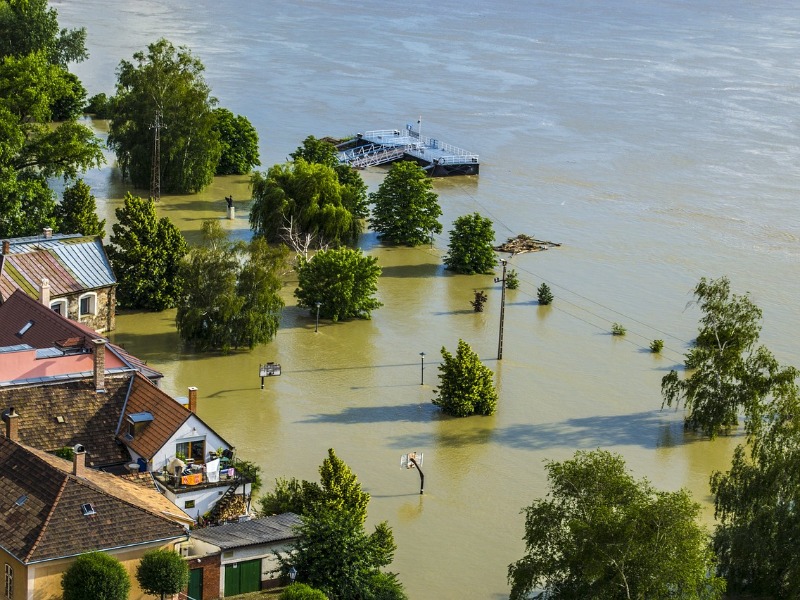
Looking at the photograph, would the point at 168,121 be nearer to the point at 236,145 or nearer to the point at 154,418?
the point at 236,145

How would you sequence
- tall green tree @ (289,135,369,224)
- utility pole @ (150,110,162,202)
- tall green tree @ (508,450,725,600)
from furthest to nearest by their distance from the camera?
utility pole @ (150,110,162,202) < tall green tree @ (289,135,369,224) < tall green tree @ (508,450,725,600)

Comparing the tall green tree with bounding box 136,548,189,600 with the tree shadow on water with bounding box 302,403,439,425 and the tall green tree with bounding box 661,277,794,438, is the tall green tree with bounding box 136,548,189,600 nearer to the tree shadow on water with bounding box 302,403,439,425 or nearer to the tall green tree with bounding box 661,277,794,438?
the tree shadow on water with bounding box 302,403,439,425

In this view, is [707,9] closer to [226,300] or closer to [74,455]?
[226,300]

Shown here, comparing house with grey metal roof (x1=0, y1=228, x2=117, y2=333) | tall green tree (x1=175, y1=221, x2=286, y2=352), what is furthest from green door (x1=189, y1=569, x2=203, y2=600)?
tall green tree (x1=175, y1=221, x2=286, y2=352)

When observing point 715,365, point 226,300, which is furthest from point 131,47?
point 715,365

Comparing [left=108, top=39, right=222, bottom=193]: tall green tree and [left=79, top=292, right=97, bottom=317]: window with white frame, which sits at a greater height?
[left=108, top=39, right=222, bottom=193]: tall green tree

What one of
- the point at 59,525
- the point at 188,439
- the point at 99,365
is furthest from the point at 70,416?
the point at 59,525
